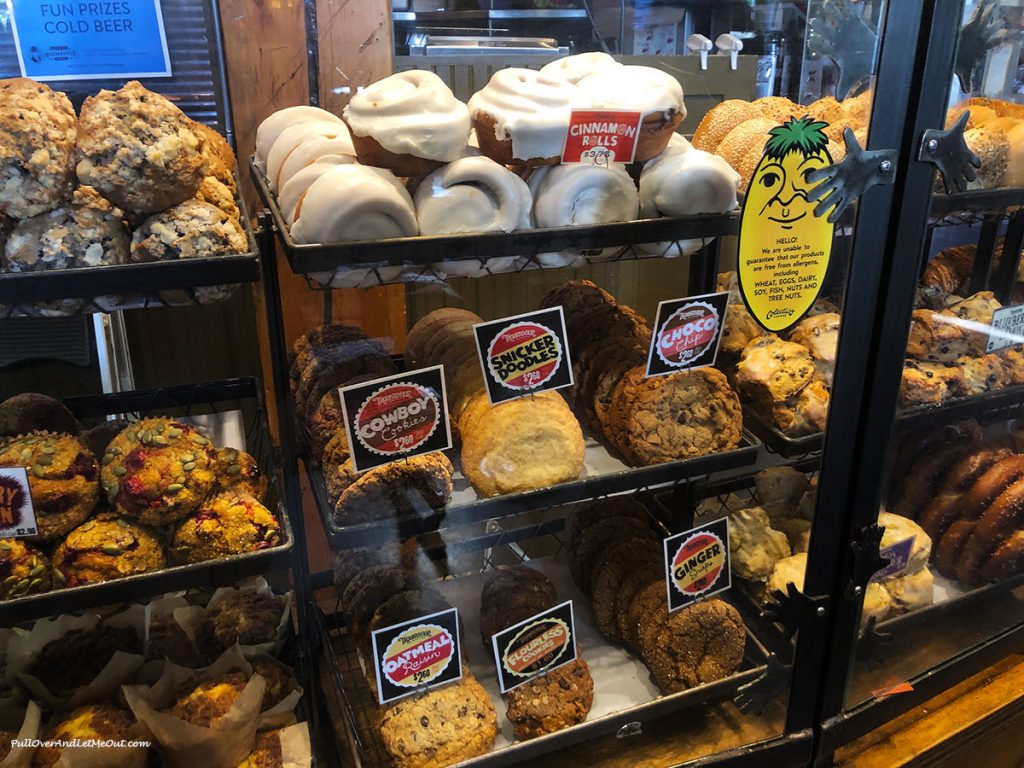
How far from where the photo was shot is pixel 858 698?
1.48 meters

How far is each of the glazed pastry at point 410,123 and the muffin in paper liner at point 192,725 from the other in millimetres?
833

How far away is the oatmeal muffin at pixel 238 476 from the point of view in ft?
3.88

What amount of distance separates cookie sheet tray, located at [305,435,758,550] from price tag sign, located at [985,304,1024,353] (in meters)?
0.66

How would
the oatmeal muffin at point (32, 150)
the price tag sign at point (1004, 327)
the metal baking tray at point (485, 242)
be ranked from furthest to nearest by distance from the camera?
the price tag sign at point (1004, 327) < the metal baking tray at point (485, 242) < the oatmeal muffin at point (32, 150)

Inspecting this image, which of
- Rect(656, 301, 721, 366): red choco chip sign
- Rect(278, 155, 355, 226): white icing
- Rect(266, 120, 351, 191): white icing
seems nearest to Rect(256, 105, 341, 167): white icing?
Rect(266, 120, 351, 191): white icing

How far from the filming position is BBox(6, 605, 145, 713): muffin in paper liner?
4.15ft

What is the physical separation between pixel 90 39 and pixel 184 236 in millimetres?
570

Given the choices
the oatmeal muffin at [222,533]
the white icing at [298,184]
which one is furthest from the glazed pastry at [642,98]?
the oatmeal muffin at [222,533]

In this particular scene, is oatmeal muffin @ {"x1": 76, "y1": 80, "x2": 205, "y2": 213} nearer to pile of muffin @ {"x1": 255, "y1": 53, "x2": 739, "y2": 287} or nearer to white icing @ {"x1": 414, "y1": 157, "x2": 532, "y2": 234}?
pile of muffin @ {"x1": 255, "y1": 53, "x2": 739, "y2": 287}

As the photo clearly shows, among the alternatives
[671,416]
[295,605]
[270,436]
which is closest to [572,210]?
[671,416]

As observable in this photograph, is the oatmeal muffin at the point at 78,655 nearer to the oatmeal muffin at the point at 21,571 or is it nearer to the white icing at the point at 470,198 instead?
the oatmeal muffin at the point at 21,571

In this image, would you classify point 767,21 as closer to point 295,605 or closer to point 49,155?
point 49,155

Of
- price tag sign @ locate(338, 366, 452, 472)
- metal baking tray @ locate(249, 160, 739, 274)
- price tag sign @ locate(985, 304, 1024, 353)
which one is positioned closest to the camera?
metal baking tray @ locate(249, 160, 739, 274)

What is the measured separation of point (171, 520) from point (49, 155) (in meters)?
0.49
